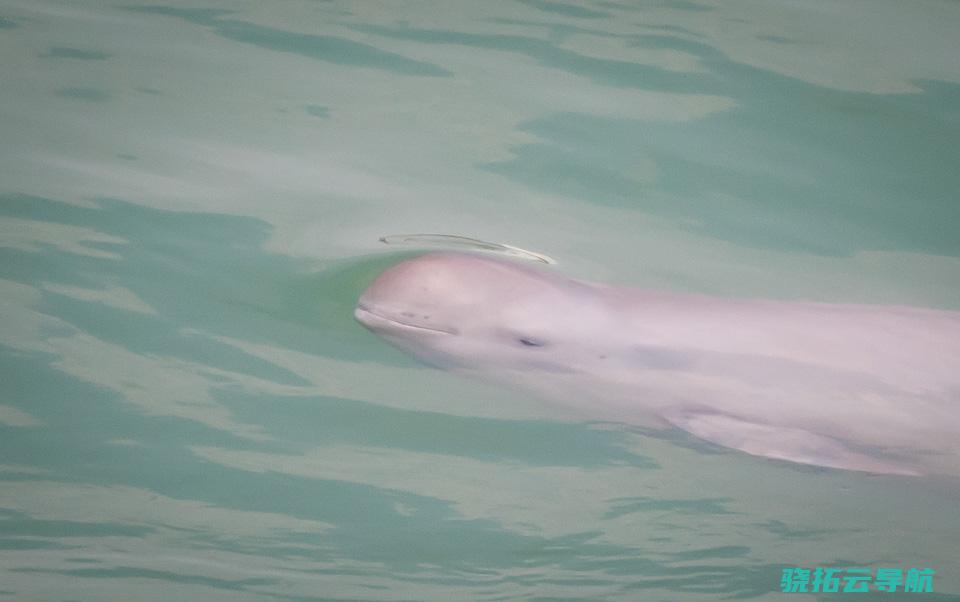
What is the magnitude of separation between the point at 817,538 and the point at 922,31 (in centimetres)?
374

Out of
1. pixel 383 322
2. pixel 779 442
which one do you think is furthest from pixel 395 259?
pixel 779 442

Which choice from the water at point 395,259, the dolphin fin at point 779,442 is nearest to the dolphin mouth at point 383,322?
the water at point 395,259

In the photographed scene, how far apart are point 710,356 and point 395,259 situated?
194cm

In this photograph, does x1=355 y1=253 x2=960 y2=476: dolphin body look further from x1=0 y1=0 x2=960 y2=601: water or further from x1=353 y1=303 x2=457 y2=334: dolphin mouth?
x1=0 y1=0 x2=960 y2=601: water

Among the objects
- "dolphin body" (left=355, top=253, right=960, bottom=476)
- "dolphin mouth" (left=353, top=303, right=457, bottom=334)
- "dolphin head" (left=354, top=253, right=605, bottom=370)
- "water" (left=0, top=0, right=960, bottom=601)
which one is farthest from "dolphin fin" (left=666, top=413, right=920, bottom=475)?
"dolphin mouth" (left=353, top=303, right=457, bottom=334)

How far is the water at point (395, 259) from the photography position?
5754 millimetres

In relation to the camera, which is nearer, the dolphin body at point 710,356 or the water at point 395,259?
the dolphin body at point 710,356

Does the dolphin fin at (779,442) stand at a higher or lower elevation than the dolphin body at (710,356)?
lower

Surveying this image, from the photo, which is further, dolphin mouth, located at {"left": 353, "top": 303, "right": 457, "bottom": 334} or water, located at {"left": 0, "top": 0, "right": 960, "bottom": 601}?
water, located at {"left": 0, "top": 0, "right": 960, "bottom": 601}

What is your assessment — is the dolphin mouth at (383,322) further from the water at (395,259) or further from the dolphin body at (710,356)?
the water at (395,259)

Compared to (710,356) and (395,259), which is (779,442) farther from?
(395,259)

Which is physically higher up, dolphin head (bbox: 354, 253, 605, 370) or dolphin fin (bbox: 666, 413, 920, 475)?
dolphin head (bbox: 354, 253, 605, 370)

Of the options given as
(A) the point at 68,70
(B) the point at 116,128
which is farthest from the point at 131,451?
(A) the point at 68,70

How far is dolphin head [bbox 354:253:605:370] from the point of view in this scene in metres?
5.30
